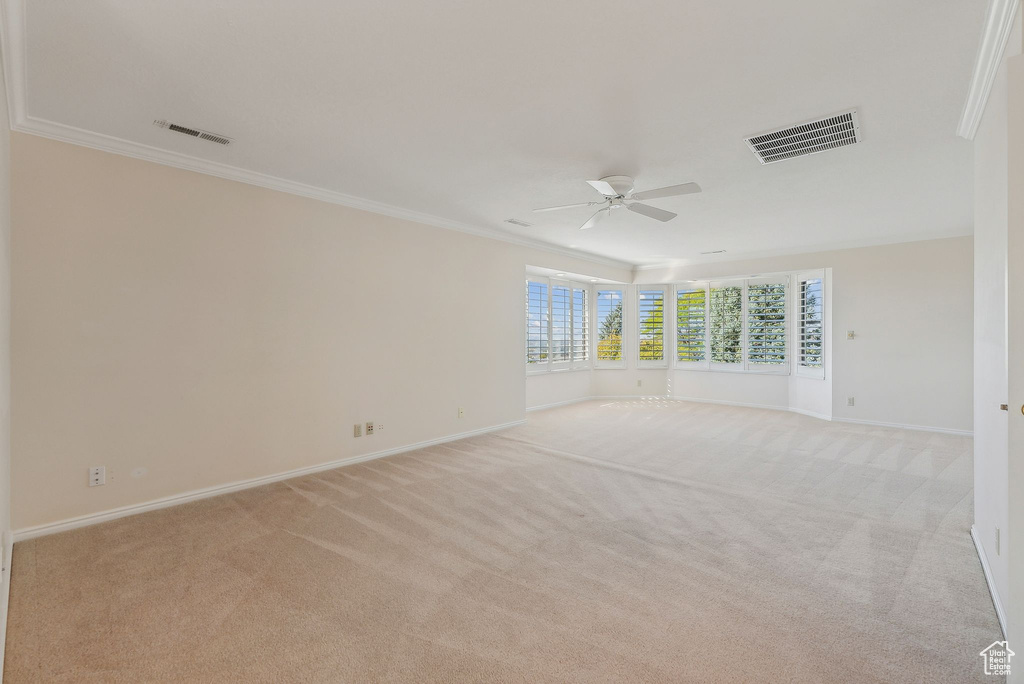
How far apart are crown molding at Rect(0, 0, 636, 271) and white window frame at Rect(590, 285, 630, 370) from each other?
11.3ft

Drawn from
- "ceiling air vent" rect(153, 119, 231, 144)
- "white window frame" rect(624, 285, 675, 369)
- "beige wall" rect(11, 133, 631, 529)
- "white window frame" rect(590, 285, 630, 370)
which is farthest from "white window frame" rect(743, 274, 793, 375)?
"ceiling air vent" rect(153, 119, 231, 144)

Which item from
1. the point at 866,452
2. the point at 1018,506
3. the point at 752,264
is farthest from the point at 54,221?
the point at 752,264

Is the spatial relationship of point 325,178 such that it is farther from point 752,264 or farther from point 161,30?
point 752,264

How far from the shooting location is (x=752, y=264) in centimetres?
731

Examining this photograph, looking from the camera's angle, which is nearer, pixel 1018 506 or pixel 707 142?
pixel 1018 506

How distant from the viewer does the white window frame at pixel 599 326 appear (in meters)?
8.52

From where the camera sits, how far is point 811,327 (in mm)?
6703

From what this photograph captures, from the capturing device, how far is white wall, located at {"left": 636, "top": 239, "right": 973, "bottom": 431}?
5.50 meters

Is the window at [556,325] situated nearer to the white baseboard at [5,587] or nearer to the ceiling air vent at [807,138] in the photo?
the ceiling air vent at [807,138]

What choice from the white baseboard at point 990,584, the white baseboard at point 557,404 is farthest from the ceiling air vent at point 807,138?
the white baseboard at point 557,404

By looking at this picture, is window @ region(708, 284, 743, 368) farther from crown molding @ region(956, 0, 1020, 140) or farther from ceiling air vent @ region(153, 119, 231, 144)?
ceiling air vent @ region(153, 119, 231, 144)

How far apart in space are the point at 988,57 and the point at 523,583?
313 centimetres

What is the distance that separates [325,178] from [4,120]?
1.77 metres

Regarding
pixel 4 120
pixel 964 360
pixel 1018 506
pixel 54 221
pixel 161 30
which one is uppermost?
pixel 161 30
